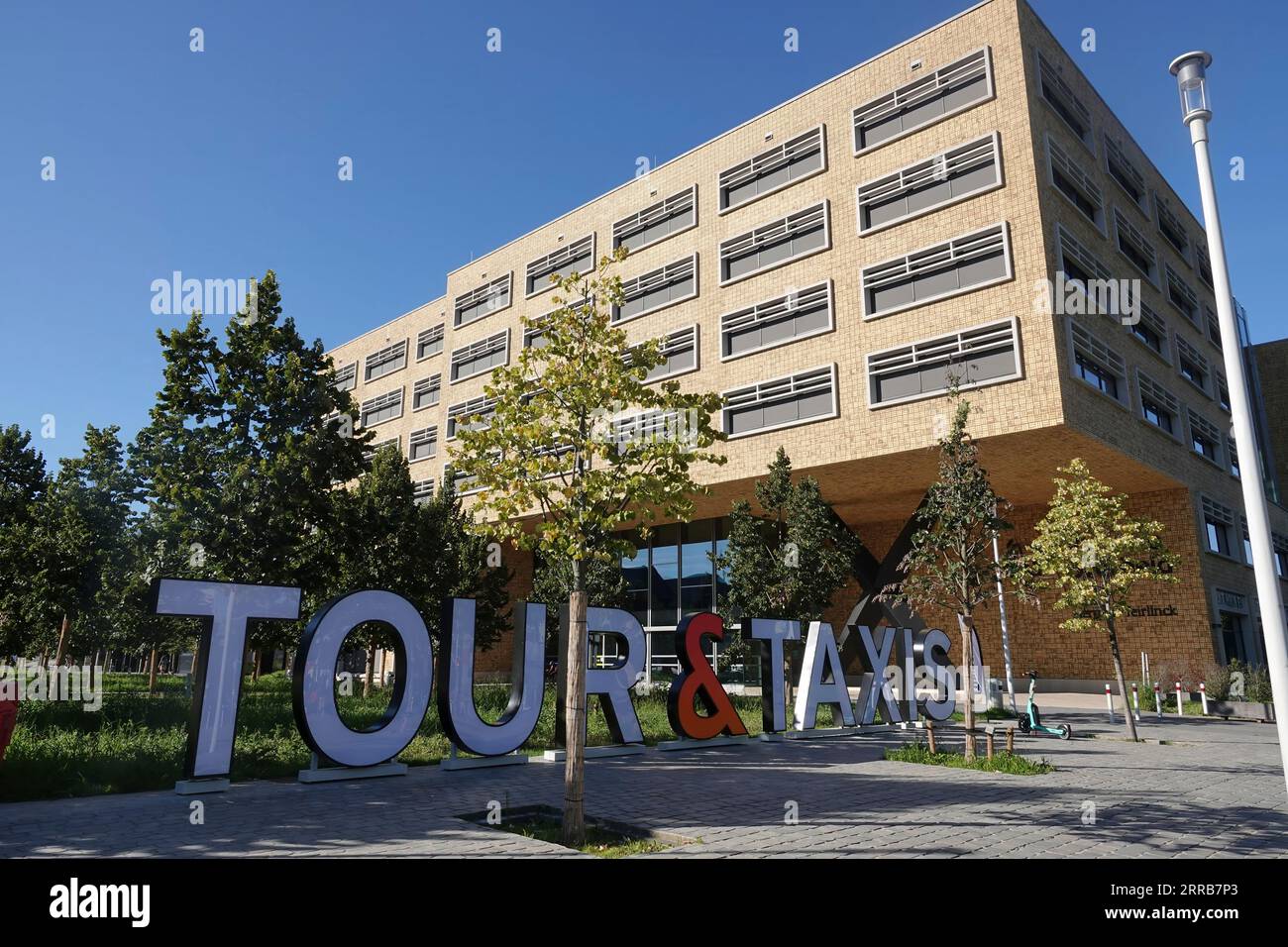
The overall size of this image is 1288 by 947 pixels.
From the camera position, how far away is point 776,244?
105ft

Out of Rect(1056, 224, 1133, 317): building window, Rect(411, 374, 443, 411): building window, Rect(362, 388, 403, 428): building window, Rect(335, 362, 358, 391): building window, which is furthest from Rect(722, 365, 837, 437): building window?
Rect(335, 362, 358, 391): building window

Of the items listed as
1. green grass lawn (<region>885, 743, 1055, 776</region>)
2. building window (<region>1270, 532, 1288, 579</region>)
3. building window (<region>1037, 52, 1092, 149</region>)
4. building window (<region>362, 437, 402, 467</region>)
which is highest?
building window (<region>1037, 52, 1092, 149</region>)

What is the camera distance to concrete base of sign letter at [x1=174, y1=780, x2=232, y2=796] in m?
9.76

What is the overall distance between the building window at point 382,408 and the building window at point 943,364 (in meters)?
33.5

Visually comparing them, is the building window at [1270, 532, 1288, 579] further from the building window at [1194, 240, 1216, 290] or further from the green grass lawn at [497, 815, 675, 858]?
the green grass lawn at [497, 815, 675, 858]

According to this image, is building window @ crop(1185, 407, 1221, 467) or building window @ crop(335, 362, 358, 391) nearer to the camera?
building window @ crop(1185, 407, 1221, 467)

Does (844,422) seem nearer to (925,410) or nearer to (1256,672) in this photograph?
(925,410)

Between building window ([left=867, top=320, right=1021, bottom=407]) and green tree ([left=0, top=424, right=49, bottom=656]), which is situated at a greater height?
building window ([left=867, top=320, right=1021, bottom=407])

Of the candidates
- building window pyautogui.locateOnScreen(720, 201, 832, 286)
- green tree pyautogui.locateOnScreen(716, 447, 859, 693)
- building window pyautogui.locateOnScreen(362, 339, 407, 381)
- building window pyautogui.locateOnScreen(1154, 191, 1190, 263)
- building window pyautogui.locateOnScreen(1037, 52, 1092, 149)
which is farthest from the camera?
building window pyautogui.locateOnScreen(362, 339, 407, 381)

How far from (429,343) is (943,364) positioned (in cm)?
3370

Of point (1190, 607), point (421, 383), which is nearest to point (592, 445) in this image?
point (1190, 607)

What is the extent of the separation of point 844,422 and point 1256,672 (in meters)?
16.0

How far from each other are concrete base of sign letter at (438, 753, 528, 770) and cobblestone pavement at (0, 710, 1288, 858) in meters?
0.21

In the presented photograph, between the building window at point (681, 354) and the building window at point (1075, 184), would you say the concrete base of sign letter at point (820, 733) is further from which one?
the building window at point (1075, 184)
